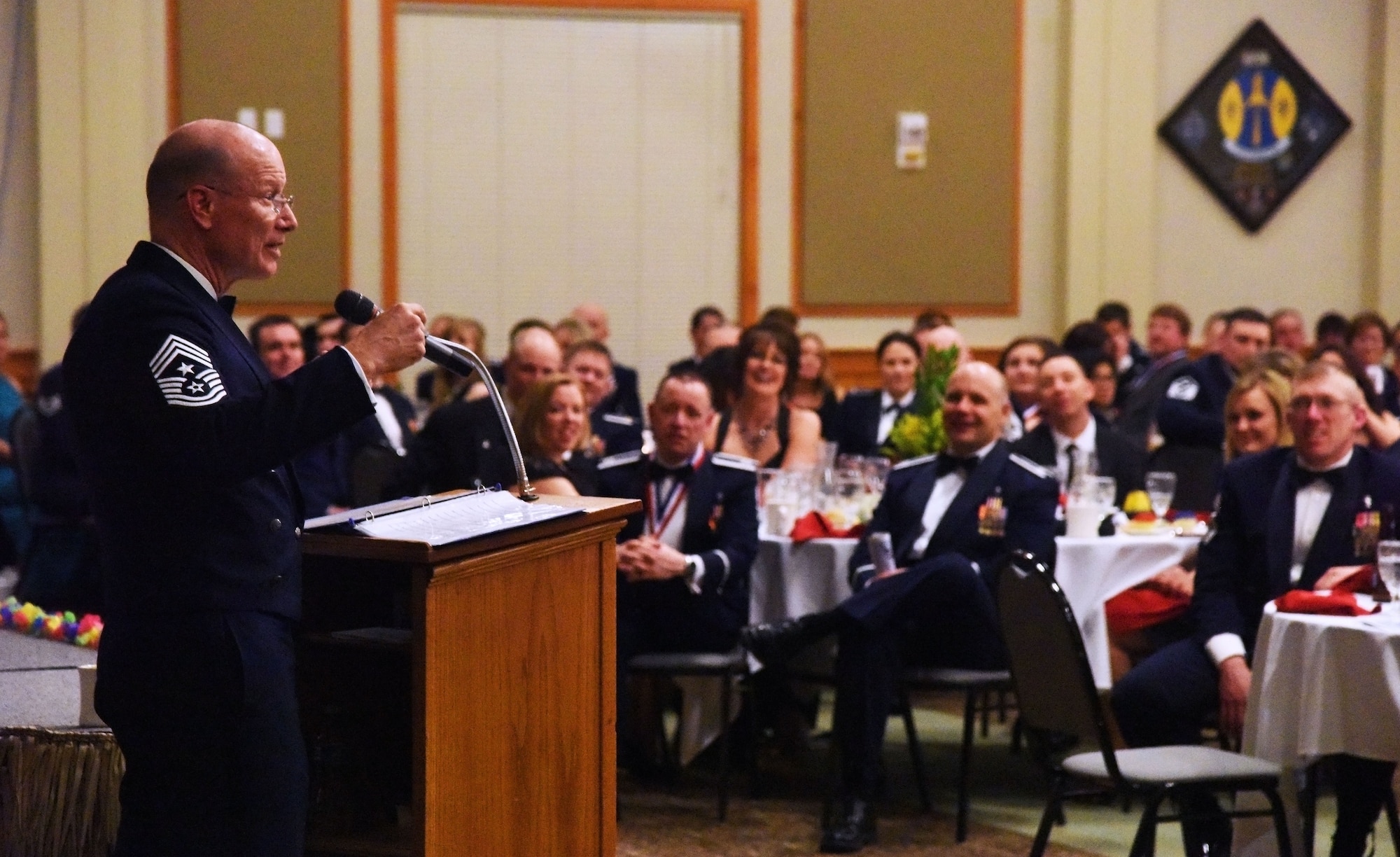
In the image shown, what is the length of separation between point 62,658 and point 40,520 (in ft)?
10.7

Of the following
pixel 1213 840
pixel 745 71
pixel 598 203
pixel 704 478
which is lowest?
pixel 1213 840

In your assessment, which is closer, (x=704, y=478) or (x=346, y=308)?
(x=346, y=308)

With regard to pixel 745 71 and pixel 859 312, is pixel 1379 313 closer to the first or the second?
pixel 859 312

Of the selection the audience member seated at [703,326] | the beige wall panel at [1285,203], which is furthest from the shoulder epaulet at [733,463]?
the beige wall panel at [1285,203]

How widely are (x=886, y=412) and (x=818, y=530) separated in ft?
6.13

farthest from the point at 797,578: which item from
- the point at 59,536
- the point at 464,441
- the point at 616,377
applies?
the point at 616,377

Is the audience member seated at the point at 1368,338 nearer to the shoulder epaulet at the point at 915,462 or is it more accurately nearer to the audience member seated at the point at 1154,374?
the audience member seated at the point at 1154,374

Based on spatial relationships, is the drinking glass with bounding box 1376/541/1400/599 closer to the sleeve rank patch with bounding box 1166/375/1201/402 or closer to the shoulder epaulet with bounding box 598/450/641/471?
the shoulder epaulet with bounding box 598/450/641/471

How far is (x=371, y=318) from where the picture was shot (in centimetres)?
238

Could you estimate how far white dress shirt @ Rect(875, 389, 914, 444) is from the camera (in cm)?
721

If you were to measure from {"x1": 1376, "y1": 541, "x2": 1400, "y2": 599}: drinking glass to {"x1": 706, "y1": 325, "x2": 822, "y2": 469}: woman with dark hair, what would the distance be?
2.85 metres

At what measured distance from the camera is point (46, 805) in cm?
301

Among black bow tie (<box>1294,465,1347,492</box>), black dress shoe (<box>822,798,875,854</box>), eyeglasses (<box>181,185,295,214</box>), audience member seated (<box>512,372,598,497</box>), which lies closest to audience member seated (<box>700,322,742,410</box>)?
audience member seated (<box>512,372,598,497</box>)

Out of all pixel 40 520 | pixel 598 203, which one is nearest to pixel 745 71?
pixel 598 203
